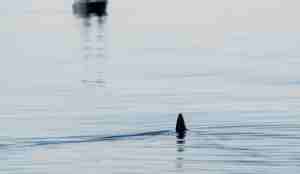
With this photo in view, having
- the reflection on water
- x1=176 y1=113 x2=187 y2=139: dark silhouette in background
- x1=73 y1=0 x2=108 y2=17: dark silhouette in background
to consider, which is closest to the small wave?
x1=176 y1=113 x2=187 y2=139: dark silhouette in background

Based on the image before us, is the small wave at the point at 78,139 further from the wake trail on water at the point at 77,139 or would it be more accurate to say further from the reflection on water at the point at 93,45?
the reflection on water at the point at 93,45

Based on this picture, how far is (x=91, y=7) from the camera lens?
157 metres

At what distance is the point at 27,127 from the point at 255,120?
33.5 feet

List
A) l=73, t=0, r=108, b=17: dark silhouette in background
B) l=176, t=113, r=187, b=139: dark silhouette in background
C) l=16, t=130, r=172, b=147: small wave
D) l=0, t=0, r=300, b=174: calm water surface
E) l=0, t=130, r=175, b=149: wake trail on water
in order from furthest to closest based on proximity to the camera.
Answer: l=73, t=0, r=108, b=17: dark silhouette in background, l=176, t=113, r=187, b=139: dark silhouette in background, l=16, t=130, r=172, b=147: small wave, l=0, t=130, r=175, b=149: wake trail on water, l=0, t=0, r=300, b=174: calm water surface

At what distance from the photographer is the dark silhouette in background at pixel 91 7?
155500 mm

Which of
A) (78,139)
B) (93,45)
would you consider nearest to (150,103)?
(78,139)

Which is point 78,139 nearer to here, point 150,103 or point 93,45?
point 150,103

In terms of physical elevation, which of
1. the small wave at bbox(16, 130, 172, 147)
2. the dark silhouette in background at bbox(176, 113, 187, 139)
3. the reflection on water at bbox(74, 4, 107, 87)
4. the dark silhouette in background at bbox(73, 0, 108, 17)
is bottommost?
the small wave at bbox(16, 130, 172, 147)

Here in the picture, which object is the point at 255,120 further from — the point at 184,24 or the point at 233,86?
the point at 184,24

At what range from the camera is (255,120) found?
177 ft

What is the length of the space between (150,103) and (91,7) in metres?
94.5

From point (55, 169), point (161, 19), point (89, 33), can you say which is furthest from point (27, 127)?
point (161, 19)

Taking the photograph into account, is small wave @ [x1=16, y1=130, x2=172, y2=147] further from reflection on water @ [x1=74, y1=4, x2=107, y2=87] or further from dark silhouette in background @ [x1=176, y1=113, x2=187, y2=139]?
reflection on water @ [x1=74, y1=4, x2=107, y2=87]

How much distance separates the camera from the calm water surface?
42.2m
